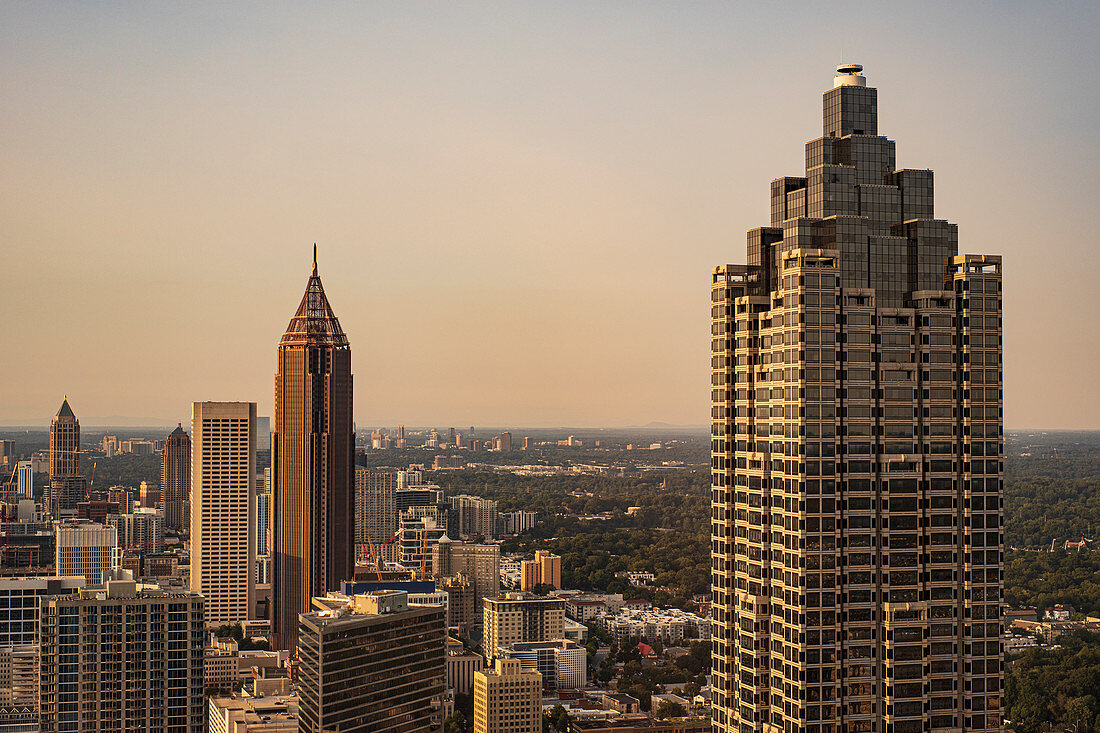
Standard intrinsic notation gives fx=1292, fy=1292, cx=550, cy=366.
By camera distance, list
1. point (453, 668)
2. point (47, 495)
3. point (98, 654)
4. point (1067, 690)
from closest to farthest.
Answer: point (98, 654)
point (1067, 690)
point (453, 668)
point (47, 495)

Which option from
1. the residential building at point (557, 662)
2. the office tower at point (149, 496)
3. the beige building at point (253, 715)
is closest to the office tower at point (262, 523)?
the office tower at point (149, 496)

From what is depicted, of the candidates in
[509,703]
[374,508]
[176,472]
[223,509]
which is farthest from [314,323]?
[176,472]

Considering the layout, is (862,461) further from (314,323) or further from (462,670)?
(314,323)

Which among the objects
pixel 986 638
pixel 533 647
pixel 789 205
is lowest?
pixel 533 647

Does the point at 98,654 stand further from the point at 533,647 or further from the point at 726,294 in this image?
the point at 533,647

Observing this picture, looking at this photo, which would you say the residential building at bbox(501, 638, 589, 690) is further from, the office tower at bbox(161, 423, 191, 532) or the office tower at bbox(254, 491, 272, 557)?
the office tower at bbox(161, 423, 191, 532)

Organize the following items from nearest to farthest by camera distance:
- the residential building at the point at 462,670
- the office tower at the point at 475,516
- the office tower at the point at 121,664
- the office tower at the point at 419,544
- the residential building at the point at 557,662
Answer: the office tower at the point at 121,664, the residential building at the point at 462,670, the residential building at the point at 557,662, the office tower at the point at 419,544, the office tower at the point at 475,516

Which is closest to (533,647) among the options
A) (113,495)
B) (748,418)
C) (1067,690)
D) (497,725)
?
(497,725)

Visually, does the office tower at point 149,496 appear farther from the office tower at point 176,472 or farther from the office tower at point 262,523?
the office tower at point 262,523
